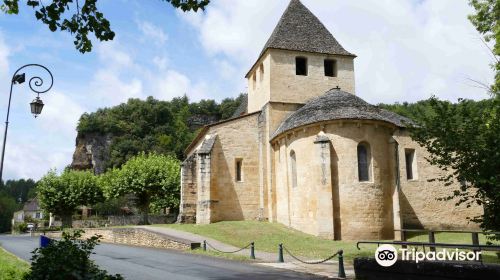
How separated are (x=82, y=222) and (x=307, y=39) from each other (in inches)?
1356

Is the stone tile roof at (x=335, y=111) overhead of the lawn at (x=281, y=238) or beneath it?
overhead

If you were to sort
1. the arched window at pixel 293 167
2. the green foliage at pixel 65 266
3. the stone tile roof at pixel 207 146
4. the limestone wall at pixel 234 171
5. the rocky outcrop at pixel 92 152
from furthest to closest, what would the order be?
1. the rocky outcrop at pixel 92 152
2. the limestone wall at pixel 234 171
3. the stone tile roof at pixel 207 146
4. the arched window at pixel 293 167
5. the green foliage at pixel 65 266

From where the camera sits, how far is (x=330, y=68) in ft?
94.0

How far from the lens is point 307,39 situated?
28250 millimetres

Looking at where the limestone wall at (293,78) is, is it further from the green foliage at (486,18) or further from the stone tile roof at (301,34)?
the green foliage at (486,18)

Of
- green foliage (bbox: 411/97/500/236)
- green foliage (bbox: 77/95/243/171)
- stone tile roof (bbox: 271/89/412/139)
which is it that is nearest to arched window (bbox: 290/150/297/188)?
stone tile roof (bbox: 271/89/412/139)

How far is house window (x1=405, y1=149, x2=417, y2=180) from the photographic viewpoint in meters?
25.2

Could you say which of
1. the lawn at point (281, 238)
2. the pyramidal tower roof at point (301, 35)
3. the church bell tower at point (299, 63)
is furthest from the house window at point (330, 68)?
the lawn at point (281, 238)

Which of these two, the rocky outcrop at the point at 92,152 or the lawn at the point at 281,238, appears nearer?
the lawn at the point at 281,238

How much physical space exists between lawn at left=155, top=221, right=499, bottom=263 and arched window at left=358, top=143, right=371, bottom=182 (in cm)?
331

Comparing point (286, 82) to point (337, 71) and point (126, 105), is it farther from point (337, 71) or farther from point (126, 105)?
point (126, 105)

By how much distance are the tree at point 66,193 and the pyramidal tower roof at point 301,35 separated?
24496 millimetres

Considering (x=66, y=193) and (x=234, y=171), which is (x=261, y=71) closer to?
(x=234, y=171)

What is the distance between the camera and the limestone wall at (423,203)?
24.6 metres
